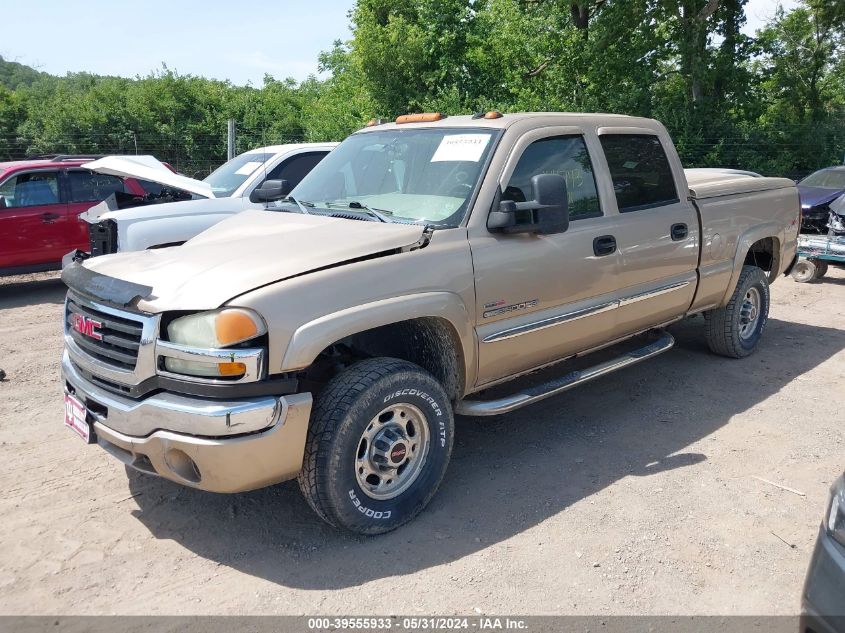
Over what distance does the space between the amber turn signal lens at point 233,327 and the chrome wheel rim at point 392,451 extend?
769mm

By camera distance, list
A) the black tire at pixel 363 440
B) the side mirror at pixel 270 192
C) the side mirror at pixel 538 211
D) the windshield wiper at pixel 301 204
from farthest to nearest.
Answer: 1. the side mirror at pixel 270 192
2. the windshield wiper at pixel 301 204
3. the side mirror at pixel 538 211
4. the black tire at pixel 363 440

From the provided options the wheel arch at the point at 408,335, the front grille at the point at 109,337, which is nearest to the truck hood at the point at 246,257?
the front grille at the point at 109,337

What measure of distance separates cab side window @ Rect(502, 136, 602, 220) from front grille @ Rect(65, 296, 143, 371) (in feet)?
7.08

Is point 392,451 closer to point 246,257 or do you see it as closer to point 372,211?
point 246,257

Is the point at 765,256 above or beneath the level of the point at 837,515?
above

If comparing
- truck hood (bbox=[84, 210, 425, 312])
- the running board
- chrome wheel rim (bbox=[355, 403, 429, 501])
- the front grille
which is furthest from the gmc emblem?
the running board

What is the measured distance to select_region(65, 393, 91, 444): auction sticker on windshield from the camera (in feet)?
11.7

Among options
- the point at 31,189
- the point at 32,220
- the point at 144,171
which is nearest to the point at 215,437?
the point at 144,171

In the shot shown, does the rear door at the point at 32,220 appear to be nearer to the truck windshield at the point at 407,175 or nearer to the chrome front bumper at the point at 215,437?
the truck windshield at the point at 407,175

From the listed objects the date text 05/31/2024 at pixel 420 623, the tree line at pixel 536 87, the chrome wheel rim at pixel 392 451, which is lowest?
the date text 05/31/2024 at pixel 420 623

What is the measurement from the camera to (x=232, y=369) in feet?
10.2

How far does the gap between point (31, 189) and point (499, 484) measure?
8.28 m

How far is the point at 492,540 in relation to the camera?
11.9ft

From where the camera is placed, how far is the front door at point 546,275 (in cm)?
404
